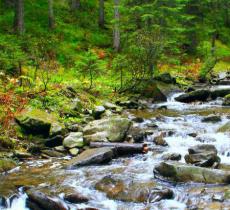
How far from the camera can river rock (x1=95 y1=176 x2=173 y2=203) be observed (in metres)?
7.78

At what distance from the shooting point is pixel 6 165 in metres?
9.57

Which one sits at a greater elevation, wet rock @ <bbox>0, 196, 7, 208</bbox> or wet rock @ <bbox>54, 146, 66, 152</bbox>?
wet rock @ <bbox>0, 196, 7, 208</bbox>

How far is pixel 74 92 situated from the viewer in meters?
16.4

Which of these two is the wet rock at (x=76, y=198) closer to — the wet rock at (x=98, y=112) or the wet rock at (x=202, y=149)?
the wet rock at (x=202, y=149)

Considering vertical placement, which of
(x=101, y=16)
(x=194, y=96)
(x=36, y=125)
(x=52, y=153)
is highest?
(x=101, y=16)

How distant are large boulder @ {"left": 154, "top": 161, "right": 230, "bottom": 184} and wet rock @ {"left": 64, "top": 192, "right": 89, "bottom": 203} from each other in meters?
1.83

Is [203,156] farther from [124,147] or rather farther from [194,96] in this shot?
[194,96]

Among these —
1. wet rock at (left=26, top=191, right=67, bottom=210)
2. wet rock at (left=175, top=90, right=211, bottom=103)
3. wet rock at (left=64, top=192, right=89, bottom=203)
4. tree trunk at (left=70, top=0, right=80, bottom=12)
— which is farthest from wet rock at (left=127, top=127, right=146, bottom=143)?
tree trunk at (left=70, top=0, right=80, bottom=12)

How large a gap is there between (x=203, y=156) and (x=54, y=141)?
3963mm

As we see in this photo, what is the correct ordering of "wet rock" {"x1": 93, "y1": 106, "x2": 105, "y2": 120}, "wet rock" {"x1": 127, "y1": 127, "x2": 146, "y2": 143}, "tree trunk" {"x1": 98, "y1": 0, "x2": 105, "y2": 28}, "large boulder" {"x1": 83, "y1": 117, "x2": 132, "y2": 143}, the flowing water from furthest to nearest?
"tree trunk" {"x1": 98, "y1": 0, "x2": 105, "y2": 28} < "wet rock" {"x1": 93, "y1": 106, "x2": 105, "y2": 120} < "wet rock" {"x1": 127, "y1": 127, "x2": 146, "y2": 143} < "large boulder" {"x1": 83, "y1": 117, "x2": 132, "y2": 143} < the flowing water

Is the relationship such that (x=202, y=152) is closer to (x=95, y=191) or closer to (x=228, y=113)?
(x=95, y=191)

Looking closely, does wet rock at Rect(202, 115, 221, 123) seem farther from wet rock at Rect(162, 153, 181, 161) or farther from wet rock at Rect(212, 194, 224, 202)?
wet rock at Rect(212, 194, 224, 202)

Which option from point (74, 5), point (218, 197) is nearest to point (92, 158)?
point (218, 197)

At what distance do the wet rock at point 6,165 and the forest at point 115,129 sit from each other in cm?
2
